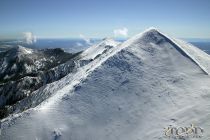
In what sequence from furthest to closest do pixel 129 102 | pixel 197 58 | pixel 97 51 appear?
pixel 97 51
pixel 197 58
pixel 129 102

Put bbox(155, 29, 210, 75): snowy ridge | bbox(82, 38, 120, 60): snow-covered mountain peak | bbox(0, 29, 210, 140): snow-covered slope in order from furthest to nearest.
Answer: bbox(82, 38, 120, 60): snow-covered mountain peak, bbox(155, 29, 210, 75): snowy ridge, bbox(0, 29, 210, 140): snow-covered slope

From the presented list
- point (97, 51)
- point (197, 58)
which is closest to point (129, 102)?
point (197, 58)

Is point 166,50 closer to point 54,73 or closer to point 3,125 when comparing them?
point 3,125

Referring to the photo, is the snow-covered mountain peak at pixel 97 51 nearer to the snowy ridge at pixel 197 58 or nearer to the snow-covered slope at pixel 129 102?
the snowy ridge at pixel 197 58

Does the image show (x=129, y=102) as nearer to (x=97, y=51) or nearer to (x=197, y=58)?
(x=197, y=58)

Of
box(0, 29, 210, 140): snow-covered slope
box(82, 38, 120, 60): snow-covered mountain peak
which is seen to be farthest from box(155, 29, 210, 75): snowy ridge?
box(82, 38, 120, 60): snow-covered mountain peak

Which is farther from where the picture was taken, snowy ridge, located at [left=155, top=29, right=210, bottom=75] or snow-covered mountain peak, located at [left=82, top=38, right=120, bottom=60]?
snow-covered mountain peak, located at [left=82, top=38, right=120, bottom=60]

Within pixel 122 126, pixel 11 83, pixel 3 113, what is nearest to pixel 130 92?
pixel 122 126

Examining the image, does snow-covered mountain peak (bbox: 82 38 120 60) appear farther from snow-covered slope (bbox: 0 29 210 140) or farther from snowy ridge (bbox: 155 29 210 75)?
snow-covered slope (bbox: 0 29 210 140)

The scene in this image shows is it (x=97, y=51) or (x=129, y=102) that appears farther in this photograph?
(x=97, y=51)
